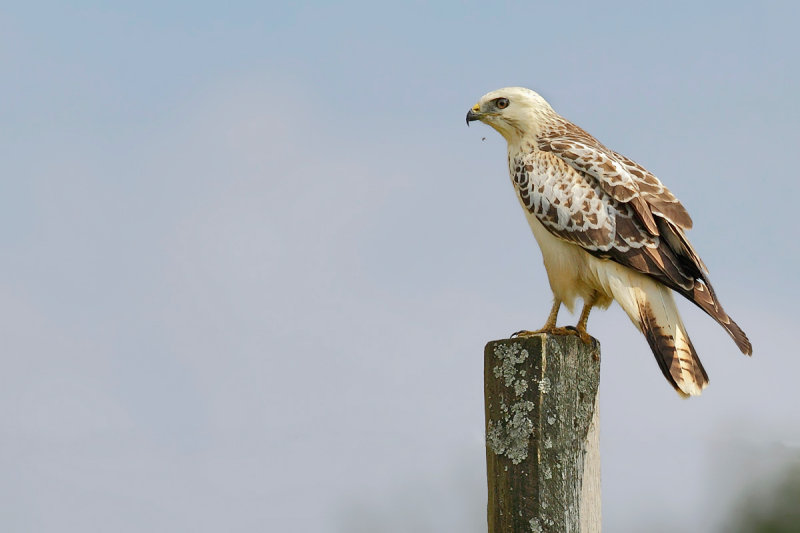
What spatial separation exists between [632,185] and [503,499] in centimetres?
241

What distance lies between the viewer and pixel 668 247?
18.7ft

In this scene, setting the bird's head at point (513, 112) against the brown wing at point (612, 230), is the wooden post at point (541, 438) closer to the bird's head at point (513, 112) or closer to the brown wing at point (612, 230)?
the brown wing at point (612, 230)

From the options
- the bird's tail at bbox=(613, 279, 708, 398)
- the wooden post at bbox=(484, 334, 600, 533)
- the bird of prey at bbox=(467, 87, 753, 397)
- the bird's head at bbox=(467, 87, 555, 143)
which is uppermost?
the bird's head at bbox=(467, 87, 555, 143)

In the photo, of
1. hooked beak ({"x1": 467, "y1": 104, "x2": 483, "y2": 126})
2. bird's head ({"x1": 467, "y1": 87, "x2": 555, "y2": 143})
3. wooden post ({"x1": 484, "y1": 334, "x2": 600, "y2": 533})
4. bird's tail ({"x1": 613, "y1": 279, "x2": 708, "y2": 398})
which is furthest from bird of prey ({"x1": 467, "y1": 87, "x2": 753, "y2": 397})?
wooden post ({"x1": 484, "y1": 334, "x2": 600, "y2": 533})

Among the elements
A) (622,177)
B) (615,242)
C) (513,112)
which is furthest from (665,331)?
(513,112)

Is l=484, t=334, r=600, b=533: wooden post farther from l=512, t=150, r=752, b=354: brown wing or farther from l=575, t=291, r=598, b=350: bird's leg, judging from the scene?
l=575, t=291, r=598, b=350: bird's leg

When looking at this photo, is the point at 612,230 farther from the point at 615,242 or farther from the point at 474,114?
the point at 474,114

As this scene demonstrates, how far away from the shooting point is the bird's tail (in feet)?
16.8

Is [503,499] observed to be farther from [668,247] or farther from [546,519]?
[668,247]

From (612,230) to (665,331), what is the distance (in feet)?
2.24

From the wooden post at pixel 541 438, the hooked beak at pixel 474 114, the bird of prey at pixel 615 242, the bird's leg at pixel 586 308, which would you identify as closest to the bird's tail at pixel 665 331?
the bird of prey at pixel 615 242

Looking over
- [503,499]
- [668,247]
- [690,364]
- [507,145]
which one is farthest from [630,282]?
[503,499]

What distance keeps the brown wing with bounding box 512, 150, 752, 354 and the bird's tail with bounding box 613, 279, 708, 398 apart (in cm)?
10

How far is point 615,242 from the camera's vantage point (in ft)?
18.7
